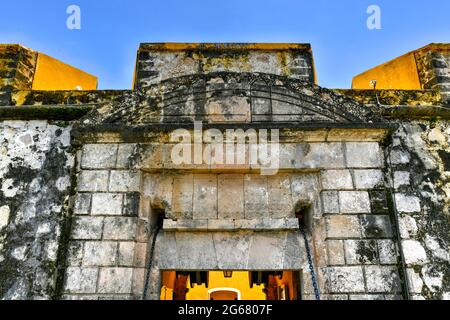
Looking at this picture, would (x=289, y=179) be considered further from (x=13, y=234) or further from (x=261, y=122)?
(x=13, y=234)

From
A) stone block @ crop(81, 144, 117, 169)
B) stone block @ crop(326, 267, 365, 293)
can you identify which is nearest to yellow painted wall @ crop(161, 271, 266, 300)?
stone block @ crop(81, 144, 117, 169)

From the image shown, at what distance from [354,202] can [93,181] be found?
2.32m

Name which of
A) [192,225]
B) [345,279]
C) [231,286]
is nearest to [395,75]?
[345,279]

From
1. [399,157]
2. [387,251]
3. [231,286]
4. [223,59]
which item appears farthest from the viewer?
[231,286]

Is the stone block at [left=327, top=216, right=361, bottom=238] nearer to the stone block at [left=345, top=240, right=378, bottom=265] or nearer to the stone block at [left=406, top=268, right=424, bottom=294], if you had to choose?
the stone block at [left=345, top=240, right=378, bottom=265]

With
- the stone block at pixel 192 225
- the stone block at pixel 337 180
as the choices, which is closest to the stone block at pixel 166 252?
the stone block at pixel 192 225

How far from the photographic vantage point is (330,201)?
3744mm

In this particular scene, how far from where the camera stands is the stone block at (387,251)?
3.57 metres

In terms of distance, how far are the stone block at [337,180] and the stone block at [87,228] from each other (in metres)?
2.00

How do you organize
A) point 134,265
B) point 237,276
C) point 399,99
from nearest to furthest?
1. point 134,265
2. point 399,99
3. point 237,276

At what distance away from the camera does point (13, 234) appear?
375 centimetres

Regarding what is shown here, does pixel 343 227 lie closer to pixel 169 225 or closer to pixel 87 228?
pixel 169 225
